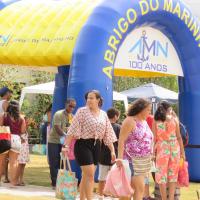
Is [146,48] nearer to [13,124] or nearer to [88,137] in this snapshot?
[13,124]

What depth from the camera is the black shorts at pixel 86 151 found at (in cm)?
848

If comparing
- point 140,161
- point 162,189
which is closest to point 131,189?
point 140,161

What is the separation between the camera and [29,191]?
419 inches

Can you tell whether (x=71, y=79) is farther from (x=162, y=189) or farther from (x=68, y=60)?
(x=162, y=189)

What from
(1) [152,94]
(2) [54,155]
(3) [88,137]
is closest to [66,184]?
(3) [88,137]

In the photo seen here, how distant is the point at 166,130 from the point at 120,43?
103 inches

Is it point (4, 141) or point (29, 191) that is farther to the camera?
point (29, 191)

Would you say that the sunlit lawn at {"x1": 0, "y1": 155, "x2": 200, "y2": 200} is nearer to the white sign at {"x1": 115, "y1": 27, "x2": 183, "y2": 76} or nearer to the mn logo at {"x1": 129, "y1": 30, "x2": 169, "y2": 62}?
the white sign at {"x1": 115, "y1": 27, "x2": 183, "y2": 76}

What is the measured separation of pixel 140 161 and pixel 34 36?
216 inches

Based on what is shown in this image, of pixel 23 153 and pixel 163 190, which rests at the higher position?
pixel 23 153

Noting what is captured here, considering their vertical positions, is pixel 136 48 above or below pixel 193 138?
above

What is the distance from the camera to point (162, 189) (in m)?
9.23

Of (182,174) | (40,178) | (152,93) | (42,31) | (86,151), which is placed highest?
(152,93)

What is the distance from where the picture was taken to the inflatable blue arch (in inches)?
425
